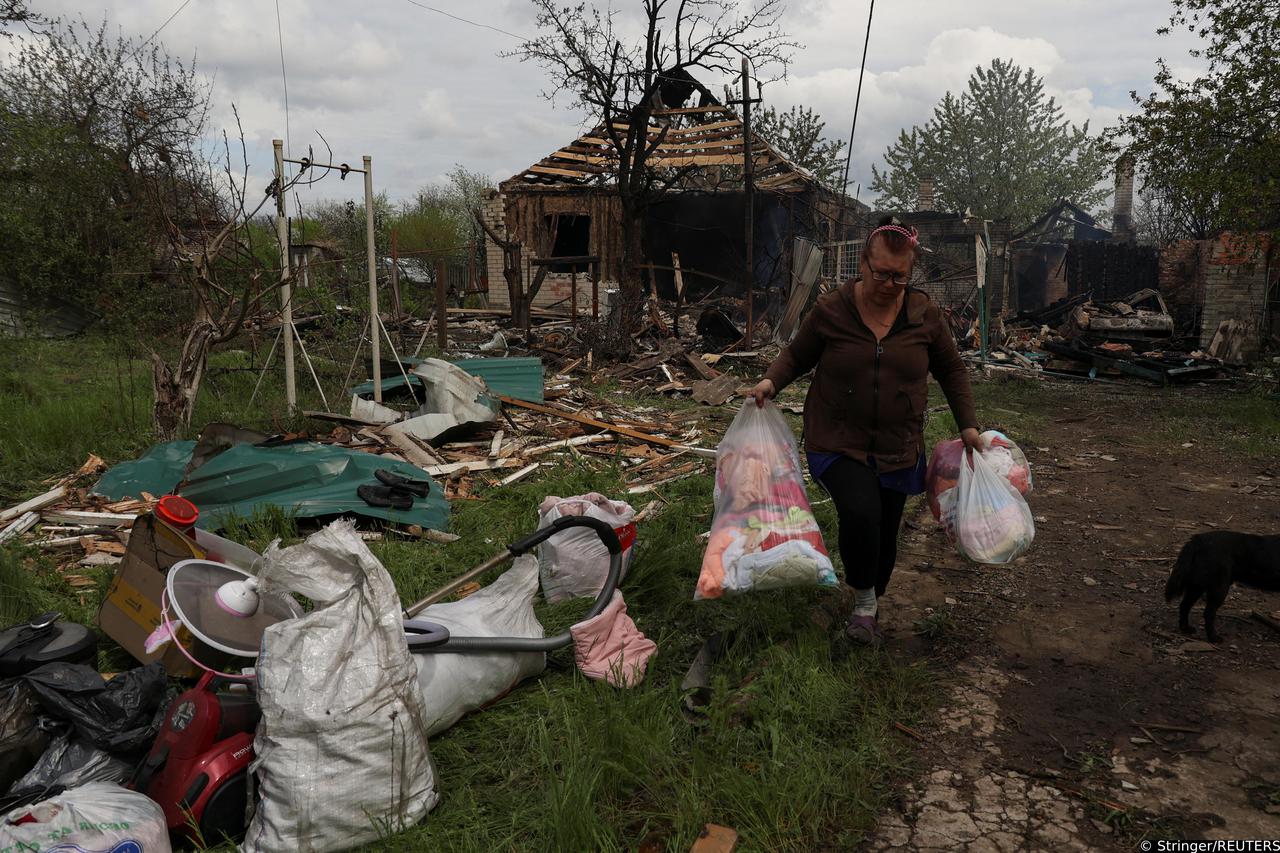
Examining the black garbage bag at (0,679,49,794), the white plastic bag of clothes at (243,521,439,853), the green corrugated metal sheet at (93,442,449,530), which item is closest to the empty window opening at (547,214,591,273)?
the green corrugated metal sheet at (93,442,449,530)

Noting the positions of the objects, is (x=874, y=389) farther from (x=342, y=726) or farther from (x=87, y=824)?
(x=87, y=824)

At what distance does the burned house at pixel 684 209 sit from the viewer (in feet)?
64.4

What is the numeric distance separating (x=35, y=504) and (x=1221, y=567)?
6817 millimetres

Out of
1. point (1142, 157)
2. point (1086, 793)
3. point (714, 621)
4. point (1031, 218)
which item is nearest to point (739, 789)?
point (1086, 793)

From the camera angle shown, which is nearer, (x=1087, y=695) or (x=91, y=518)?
(x=1087, y=695)

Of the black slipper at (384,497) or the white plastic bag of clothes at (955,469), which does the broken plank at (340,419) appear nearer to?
the black slipper at (384,497)

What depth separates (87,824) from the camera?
1960 mm

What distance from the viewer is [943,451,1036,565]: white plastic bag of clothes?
3137 millimetres

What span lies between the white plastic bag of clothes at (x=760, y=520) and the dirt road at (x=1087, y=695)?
31.0 inches

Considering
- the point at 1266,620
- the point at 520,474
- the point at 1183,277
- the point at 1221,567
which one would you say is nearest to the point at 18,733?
the point at 520,474

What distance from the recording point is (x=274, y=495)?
5129mm

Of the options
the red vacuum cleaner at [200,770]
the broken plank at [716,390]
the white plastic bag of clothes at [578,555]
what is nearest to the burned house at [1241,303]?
the broken plank at [716,390]

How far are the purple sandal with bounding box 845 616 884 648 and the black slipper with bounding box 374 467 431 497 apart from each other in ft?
10.1

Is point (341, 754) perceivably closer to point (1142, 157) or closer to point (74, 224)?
point (1142, 157)
